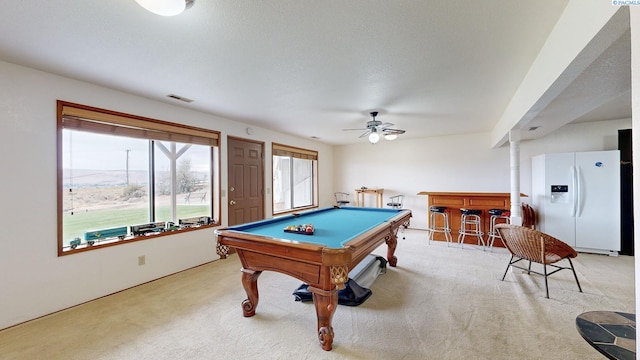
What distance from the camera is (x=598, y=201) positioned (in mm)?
4184

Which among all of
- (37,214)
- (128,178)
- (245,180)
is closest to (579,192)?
(245,180)

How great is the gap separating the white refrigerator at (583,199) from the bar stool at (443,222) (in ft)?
5.30

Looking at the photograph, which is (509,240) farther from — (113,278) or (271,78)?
(113,278)

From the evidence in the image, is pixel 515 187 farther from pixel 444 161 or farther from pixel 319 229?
pixel 319 229

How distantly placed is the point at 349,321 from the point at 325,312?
51cm

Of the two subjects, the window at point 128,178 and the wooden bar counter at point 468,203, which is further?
the wooden bar counter at point 468,203

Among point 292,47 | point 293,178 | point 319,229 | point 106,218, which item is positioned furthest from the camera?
point 293,178

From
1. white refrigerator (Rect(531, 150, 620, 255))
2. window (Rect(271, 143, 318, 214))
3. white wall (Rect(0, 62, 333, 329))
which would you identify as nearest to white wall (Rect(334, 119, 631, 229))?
white refrigerator (Rect(531, 150, 620, 255))

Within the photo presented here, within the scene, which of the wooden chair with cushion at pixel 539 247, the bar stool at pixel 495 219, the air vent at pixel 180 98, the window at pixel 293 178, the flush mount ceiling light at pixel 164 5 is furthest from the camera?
the window at pixel 293 178

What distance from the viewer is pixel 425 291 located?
2.89 metres

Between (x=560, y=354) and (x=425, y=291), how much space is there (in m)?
1.19

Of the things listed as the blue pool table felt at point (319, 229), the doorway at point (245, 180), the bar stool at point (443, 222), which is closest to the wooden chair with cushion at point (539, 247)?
the blue pool table felt at point (319, 229)

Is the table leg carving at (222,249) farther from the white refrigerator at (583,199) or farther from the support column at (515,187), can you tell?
the white refrigerator at (583,199)

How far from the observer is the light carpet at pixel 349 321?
1.90m
